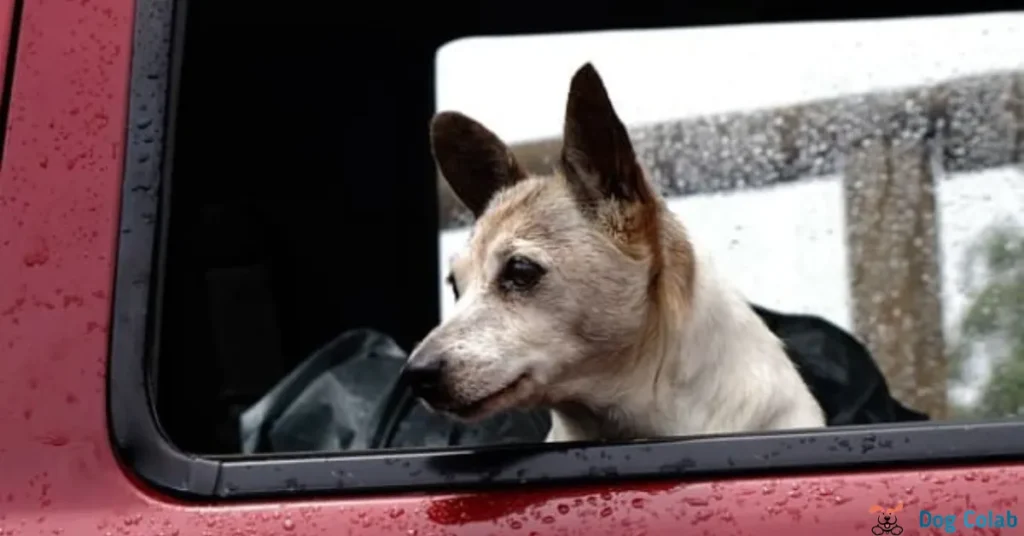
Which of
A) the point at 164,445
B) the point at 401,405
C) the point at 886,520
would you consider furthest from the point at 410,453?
the point at 401,405

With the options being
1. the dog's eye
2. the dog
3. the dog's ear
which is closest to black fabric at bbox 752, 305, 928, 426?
the dog

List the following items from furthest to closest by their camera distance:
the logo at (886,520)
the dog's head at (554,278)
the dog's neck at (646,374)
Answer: the dog's neck at (646,374) → the dog's head at (554,278) → the logo at (886,520)

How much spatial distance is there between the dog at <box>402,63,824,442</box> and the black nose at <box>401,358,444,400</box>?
2 centimetres

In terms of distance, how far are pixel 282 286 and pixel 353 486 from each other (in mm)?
1687

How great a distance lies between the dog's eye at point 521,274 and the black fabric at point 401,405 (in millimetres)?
679

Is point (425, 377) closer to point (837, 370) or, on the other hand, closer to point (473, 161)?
point (473, 161)

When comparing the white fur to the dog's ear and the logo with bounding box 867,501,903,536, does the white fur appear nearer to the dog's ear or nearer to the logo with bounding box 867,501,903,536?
the dog's ear

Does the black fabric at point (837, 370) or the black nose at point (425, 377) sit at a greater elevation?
the black nose at point (425, 377)

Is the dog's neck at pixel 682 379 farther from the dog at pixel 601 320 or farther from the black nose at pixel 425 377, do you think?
the black nose at pixel 425 377

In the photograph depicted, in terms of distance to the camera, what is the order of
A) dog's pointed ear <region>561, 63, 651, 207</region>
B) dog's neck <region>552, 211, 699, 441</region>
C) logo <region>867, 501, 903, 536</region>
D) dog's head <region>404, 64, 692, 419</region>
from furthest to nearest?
dog's neck <region>552, 211, 699, 441</region> < dog's head <region>404, 64, 692, 419</region> < dog's pointed ear <region>561, 63, 651, 207</region> < logo <region>867, 501, 903, 536</region>

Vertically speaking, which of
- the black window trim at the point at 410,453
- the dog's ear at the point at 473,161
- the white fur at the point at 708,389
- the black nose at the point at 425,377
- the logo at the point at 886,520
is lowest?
the white fur at the point at 708,389

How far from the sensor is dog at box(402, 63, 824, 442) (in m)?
1.82

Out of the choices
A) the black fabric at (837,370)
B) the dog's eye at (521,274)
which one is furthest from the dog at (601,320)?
the black fabric at (837,370)

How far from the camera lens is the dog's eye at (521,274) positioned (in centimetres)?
193
